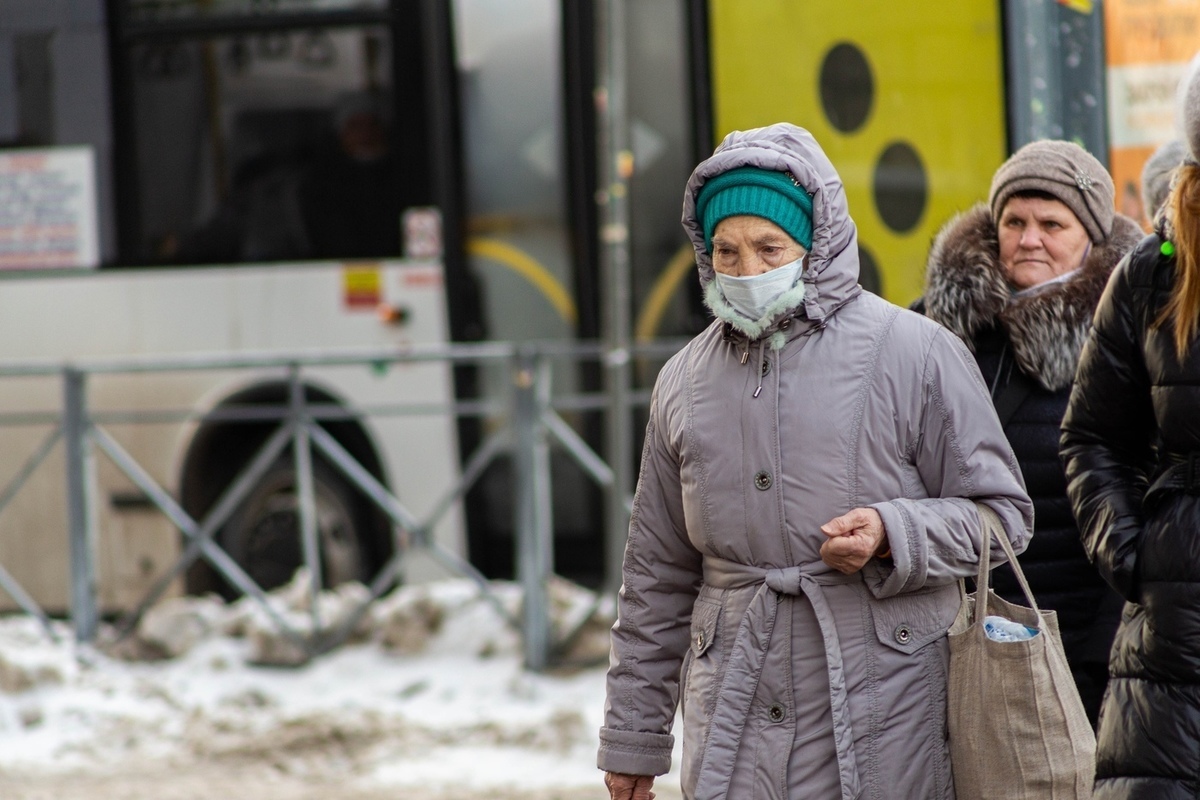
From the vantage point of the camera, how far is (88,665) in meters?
6.70

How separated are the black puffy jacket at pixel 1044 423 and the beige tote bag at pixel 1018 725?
0.78 m

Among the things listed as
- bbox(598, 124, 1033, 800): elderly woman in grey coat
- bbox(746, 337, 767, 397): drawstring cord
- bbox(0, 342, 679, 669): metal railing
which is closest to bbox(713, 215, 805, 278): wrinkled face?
bbox(598, 124, 1033, 800): elderly woman in grey coat

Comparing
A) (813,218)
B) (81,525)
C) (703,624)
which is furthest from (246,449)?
(813,218)

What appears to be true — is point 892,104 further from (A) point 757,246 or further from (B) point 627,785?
(B) point 627,785

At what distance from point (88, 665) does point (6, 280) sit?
1.94m

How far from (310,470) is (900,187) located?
302 cm

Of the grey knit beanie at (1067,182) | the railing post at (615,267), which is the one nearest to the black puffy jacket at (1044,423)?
the grey knit beanie at (1067,182)

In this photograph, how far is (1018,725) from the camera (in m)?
2.39

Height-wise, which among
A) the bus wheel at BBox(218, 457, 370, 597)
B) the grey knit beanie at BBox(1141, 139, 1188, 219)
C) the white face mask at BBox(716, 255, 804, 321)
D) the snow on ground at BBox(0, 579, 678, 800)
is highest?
the grey knit beanie at BBox(1141, 139, 1188, 219)

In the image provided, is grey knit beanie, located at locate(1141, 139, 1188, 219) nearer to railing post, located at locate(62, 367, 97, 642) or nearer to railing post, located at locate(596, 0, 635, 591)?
railing post, located at locate(596, 0, 635, 591)

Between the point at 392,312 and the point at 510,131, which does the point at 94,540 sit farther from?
the point at 510,131

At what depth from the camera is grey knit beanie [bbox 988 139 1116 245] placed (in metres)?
3.32

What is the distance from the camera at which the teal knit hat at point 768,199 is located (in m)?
2.51

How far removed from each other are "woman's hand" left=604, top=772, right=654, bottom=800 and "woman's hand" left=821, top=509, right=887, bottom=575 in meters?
0.52
